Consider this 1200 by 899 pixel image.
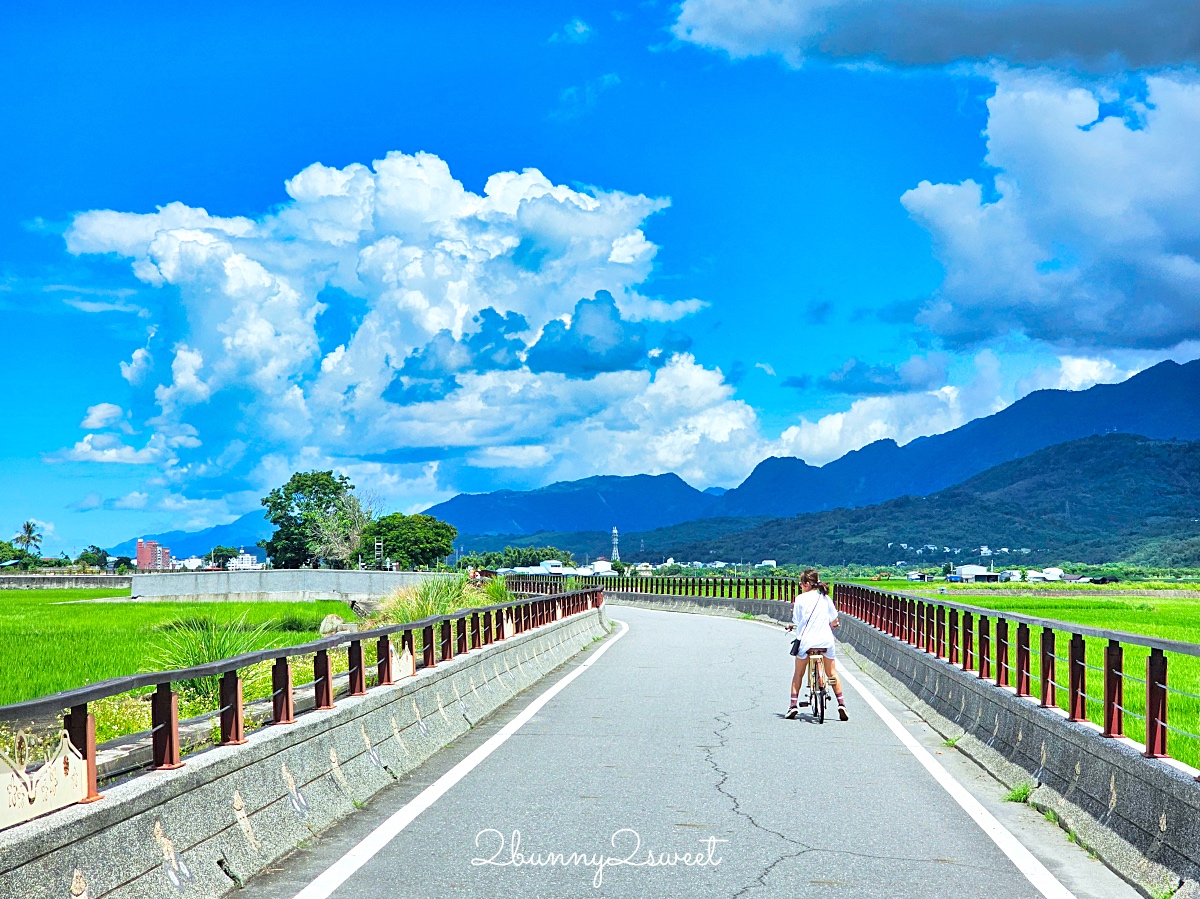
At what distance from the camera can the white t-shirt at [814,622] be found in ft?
51.1

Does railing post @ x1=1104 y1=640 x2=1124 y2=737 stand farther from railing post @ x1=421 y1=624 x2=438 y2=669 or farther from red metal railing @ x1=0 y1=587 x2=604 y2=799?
railing post @ x1=421 y1=624 x2=438 y2=669

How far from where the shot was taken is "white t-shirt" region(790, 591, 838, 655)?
51.1ft

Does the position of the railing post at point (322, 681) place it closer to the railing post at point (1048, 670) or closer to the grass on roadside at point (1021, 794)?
the grass on roadside at point (1021, 794)

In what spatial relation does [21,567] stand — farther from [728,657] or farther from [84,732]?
[84,732]

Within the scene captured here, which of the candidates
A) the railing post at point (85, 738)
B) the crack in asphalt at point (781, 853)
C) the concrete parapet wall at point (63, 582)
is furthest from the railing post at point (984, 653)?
the concrete parapet wall at point (63, 582)

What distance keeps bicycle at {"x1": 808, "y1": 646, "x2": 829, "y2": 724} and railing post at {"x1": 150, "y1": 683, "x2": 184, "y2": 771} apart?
9.73m

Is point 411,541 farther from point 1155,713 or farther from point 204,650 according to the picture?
point 1155,713

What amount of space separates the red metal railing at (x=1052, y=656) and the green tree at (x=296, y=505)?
139565 mm

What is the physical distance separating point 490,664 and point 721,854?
30.4 ft

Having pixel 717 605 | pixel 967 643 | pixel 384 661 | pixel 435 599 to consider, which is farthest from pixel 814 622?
pixel 717 605

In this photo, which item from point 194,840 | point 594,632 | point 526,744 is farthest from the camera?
point 594,632

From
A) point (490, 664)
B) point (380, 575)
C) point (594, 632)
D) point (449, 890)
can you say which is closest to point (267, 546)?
point (380, 575)

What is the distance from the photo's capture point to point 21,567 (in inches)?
6393

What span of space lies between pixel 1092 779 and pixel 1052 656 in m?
2.05
